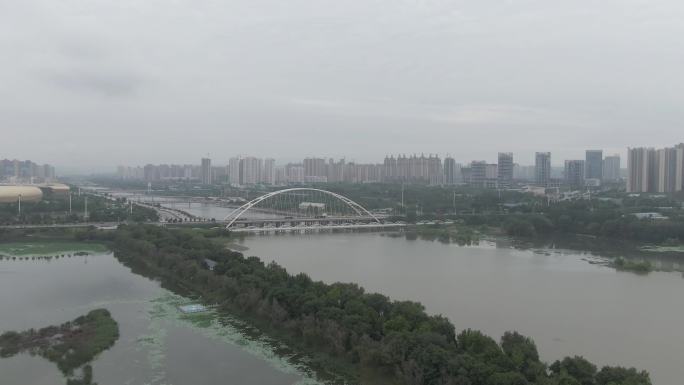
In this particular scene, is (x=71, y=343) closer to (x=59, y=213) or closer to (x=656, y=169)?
(x=59, y=213)

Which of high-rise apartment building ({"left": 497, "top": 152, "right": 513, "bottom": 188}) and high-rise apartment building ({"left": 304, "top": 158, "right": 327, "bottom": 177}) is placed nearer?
high-rise apartment building ({"left": 497, "top": 152, "right": 513, "bottom": 188})

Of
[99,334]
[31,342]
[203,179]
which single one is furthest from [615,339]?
[203,179]

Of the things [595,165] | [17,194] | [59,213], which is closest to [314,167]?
[595,165]

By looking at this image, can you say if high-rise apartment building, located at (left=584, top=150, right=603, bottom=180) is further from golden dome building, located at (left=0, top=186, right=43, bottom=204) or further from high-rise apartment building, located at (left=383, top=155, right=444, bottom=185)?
golden dome building, located at (left=0, top=186, right=43, bottom=204)

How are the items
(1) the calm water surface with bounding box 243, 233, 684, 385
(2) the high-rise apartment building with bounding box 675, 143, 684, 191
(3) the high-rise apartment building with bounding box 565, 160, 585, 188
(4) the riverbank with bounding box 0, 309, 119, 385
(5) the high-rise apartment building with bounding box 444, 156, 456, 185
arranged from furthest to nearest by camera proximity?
(5) the high-rise apartment building with bounding box 444, 156, 456, 185 → (3) the high-rise apartment building with bounding box 565, 160, 585, 188 → (2) the high-rise apartment building with bounding box 675, 143, 684, 191 → (1) the calm water surface with bounding box 243, 233, 684, 385 → (4) the riverbank with bounding box 0, 309, 119, 385

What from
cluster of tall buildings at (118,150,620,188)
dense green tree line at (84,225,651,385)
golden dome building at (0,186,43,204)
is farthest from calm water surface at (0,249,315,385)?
cluster of tall buildings at (118,150,620,188)

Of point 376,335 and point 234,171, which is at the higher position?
point 234,171

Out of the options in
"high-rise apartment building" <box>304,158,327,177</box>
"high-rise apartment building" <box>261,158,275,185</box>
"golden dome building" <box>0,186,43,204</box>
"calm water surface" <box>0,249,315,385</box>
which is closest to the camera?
"calm water surface" <box>0,249,315,385</box>
